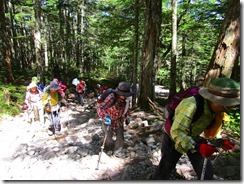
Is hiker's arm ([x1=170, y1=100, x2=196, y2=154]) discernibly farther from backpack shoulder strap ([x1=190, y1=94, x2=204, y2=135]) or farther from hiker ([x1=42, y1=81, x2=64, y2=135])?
hiker ([x1=42, y1=81, x2=64, y2=135])

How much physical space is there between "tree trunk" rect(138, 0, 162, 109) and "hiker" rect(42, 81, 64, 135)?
3.50 metres

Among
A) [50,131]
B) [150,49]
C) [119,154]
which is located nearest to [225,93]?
[119,154]

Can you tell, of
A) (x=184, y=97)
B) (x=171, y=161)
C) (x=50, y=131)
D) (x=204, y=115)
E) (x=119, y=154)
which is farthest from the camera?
(x=50, y=131)

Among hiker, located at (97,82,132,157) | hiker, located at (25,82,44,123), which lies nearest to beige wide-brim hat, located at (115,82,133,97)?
hiker, located at (97,82,132,157)

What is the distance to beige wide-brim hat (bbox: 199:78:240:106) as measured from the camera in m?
2.69

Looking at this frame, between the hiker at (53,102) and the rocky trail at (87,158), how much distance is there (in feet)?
1.60

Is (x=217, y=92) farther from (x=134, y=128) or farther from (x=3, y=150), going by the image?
(x=3, y=150)

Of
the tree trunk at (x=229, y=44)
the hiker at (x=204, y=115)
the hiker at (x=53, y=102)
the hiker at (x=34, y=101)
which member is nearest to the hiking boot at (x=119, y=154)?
the hiker at (x=204, y=115)

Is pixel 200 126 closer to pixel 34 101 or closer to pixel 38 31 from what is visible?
pixel 34 101

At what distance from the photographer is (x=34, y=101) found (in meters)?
9.75

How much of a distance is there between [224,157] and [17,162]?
196 inches

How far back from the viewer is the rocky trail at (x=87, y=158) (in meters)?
4.91

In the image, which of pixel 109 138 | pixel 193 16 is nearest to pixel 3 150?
pixel 109 138

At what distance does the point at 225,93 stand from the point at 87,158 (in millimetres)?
3974
